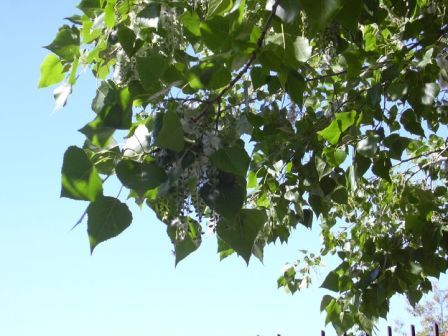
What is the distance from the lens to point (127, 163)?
1092 mm

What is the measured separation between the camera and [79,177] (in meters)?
1.06

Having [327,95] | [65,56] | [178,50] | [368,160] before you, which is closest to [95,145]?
[178,50]

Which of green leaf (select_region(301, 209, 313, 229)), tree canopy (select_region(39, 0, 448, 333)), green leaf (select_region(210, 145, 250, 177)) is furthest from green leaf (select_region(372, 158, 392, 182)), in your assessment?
green leaf (select_region(210, 145, 250, 177))

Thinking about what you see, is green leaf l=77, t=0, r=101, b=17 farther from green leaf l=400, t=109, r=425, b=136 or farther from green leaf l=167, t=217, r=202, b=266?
green leaf l=400, t=109, r=425, b=136

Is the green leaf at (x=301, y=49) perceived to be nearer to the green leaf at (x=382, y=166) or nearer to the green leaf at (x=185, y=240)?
the green leaf at (x=185, y=240)

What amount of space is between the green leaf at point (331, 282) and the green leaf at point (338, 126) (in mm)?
927

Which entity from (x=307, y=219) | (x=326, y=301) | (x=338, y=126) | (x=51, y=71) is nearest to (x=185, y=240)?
(x=51, y=71)

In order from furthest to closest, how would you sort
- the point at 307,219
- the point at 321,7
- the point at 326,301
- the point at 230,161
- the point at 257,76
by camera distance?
the point at 326,301 < the point at 307,219 < the point at 257,76 < the point at 230,161 < the point at 321,7

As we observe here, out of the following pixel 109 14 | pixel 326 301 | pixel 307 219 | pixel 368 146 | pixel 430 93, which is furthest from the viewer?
pixel 326 301

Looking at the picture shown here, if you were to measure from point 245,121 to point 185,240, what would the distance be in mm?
269

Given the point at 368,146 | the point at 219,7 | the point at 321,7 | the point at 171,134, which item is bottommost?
the point at 171,134

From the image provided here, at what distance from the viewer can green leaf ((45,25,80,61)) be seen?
58.7 inches

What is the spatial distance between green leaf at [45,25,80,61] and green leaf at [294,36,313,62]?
602mm

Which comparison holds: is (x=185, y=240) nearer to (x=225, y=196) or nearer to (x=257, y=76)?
(x=225, y=196)
